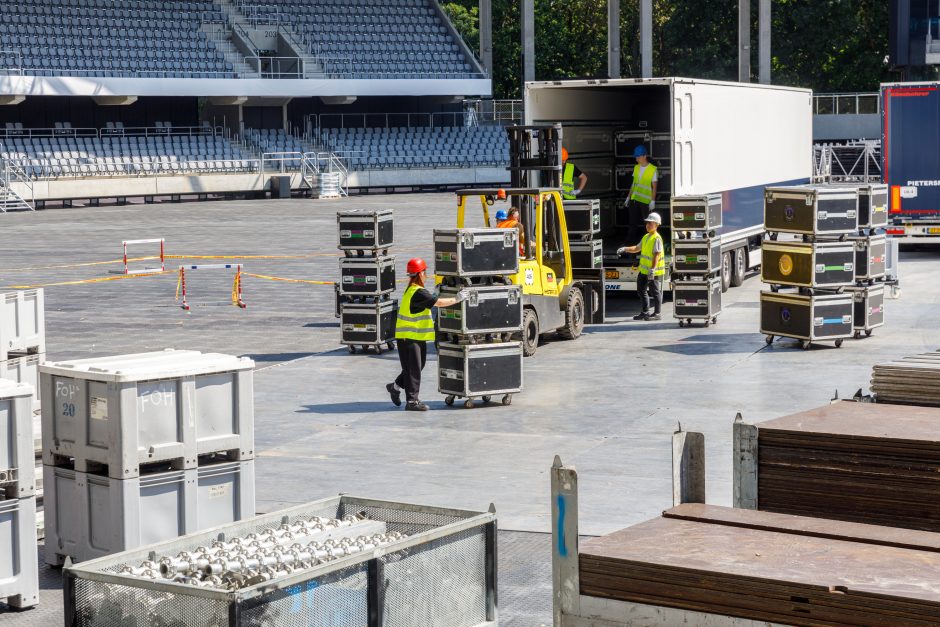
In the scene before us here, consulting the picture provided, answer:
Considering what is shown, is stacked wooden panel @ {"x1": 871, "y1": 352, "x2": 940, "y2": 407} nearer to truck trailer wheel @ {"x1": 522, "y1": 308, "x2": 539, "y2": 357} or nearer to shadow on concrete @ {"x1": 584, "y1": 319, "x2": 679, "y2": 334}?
truck trailer wheel @ {"x1": 522, "y1": 308, "x2": 539, "y2": 357}

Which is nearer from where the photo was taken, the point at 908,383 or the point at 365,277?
the point at 908,383

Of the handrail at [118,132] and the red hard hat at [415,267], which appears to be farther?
the handrail at [118,132]

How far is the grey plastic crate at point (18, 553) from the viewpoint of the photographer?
875 cm

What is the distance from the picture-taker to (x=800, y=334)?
19.2 metres

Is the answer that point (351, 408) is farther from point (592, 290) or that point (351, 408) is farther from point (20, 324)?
point (592, 290)

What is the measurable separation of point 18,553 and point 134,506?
0.77m

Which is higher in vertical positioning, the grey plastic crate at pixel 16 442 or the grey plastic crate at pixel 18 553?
the grey plastic crate at pixel 16 442

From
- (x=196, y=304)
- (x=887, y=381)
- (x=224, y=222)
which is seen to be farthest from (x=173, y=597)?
(x=224, y=222)

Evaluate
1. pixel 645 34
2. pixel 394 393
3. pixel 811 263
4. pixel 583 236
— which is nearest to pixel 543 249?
pixel 583 236

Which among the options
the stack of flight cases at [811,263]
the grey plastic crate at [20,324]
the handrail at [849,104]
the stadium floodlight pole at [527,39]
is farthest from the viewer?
the stadium floodlight pole at [527,39]

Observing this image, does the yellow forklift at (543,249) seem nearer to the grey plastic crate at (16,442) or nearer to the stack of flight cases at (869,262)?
the stack of flight cases at (869,262)

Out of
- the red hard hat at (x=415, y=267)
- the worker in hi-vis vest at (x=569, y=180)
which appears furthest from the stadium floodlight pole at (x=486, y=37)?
the red hard hat at (x=415, y=267)

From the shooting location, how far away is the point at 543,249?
1975 centimetres

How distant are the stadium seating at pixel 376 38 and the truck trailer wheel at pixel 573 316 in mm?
42471
